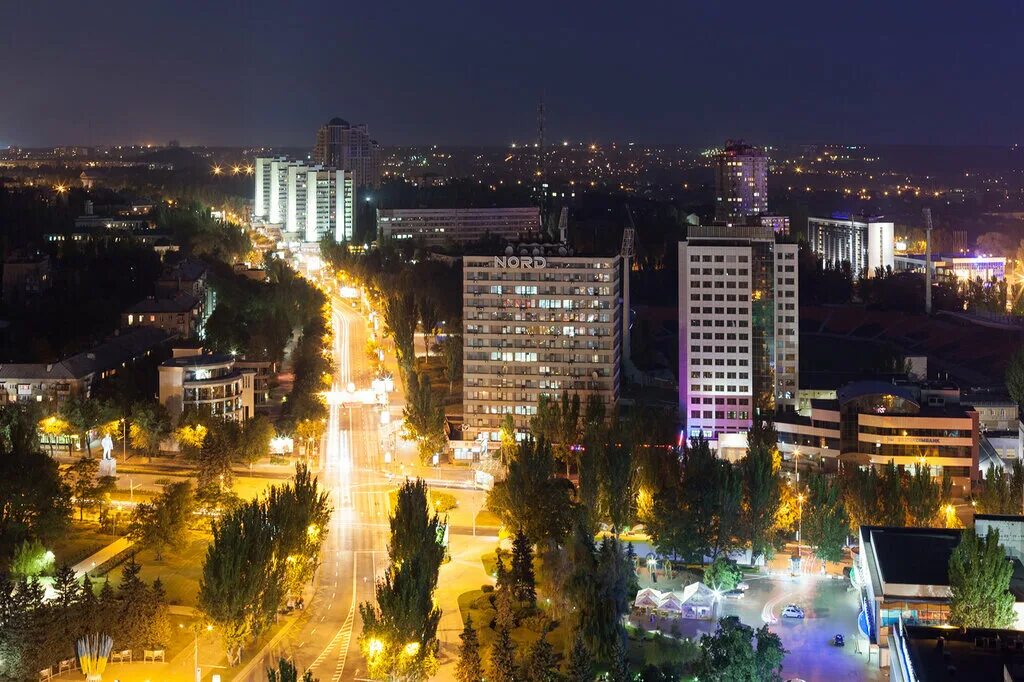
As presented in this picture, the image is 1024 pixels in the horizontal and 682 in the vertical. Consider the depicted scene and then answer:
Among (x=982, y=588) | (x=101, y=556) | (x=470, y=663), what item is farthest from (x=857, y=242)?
(x=470, y=663)

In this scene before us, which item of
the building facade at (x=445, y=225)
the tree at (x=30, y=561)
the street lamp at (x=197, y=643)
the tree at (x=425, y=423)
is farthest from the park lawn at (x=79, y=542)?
the building facade at (x=445, y=225)

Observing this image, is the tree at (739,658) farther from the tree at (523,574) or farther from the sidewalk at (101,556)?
the sidewalk at (101,556)

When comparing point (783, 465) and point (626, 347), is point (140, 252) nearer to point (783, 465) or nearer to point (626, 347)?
point (626, 347)

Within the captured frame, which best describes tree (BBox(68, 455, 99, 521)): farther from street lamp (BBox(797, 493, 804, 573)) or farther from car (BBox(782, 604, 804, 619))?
street lamp (BBox(797, 493, 804, 573))

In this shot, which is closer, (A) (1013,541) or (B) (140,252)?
(A) (1013,541)

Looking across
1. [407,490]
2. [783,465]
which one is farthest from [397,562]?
[783,465]

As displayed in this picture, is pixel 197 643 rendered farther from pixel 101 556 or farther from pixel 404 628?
pixel 101 556
